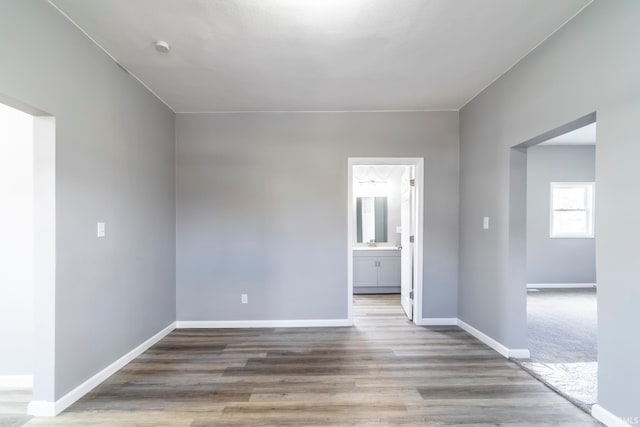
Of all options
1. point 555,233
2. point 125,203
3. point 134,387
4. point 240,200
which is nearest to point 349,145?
point 240,200

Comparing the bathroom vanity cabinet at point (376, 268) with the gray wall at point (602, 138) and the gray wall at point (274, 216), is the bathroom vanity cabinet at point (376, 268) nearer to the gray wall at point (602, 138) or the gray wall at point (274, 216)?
the gray wall at point (274, 216)

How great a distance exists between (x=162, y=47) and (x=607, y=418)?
4063mm

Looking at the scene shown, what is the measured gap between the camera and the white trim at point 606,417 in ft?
5.72

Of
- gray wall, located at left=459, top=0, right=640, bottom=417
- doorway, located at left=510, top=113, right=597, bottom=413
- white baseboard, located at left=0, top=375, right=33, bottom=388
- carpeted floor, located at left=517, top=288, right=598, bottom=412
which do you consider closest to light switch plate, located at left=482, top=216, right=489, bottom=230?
gray wall, located at left=459, top=0, right=640, bottom=417

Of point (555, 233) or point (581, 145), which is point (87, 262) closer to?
point (555, 233)

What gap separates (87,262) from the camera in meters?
2.24

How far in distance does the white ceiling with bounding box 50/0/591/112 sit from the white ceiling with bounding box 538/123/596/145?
3100 millimetres

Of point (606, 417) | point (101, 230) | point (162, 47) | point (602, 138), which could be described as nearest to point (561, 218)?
point (602, 138)

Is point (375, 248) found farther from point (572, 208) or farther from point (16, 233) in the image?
point (16, 233)

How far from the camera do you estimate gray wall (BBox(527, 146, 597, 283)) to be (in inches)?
225

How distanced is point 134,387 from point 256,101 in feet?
9.81

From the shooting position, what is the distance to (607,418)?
1.81 metres

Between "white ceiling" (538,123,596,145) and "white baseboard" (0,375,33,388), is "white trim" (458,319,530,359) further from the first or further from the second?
"white baseboard" (0,375,33,388)

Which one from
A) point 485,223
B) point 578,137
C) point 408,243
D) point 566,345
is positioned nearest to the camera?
point 566,345
